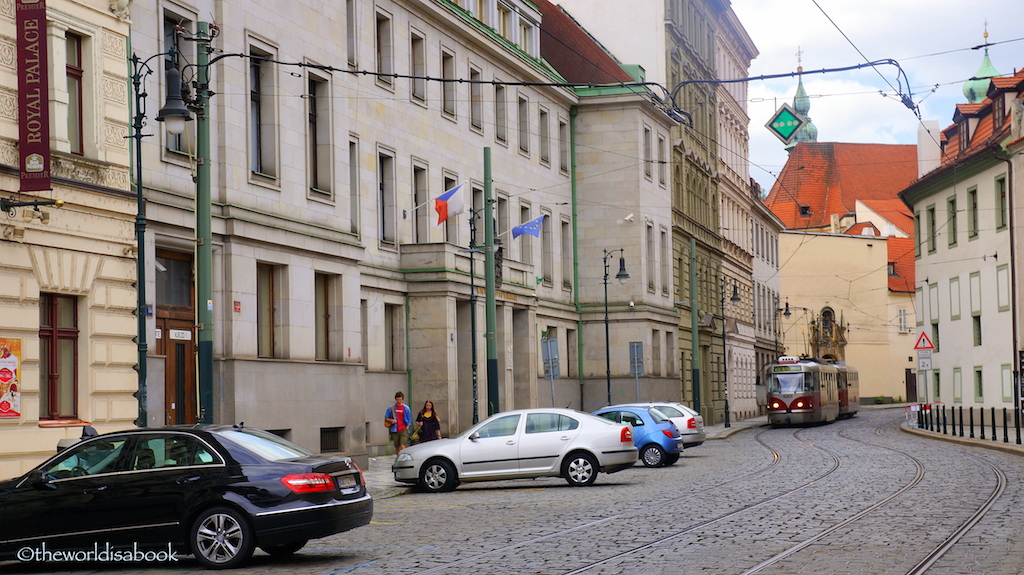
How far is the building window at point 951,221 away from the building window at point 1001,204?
519 centimetres

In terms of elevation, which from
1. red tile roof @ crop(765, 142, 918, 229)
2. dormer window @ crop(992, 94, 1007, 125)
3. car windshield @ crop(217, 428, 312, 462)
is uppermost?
red tile roof @ crop(765, 142, 918, 229)

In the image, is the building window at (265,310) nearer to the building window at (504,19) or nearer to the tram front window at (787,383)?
the building window at (504,19)

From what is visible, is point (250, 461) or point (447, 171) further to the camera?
point (447, 171)

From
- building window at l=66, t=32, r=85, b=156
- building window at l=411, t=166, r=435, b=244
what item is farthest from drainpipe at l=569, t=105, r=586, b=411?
building window at l=66, t=32, r=85, b=156

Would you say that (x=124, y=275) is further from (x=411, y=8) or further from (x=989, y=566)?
(x=411, y=8)

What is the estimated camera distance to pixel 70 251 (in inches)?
816

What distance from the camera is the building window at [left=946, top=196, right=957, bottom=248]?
5831 centimetres

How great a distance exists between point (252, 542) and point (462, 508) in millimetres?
7607

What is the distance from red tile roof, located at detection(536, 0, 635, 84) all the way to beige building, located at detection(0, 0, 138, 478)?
3583 cm

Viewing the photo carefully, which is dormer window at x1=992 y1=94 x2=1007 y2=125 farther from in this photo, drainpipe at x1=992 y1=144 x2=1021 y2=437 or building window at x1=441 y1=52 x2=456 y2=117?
building window at x1=441 y1=52 x2=456 y2=117

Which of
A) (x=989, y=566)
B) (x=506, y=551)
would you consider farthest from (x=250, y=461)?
(x=989, y=566)

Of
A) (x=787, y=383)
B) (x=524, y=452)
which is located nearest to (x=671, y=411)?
(x=524, y=452)

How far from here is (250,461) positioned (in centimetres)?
1352

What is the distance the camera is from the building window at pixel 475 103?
44.4 m
